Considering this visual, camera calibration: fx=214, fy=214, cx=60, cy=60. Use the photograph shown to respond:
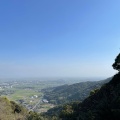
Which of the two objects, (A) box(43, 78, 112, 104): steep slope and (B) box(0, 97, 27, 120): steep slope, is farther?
(A) box(43, 78, 112, 104): steep slope

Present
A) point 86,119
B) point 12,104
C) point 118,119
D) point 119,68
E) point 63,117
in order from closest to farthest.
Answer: point 118,119, point 86,119, point 63,117, point 119,68, point 12,104

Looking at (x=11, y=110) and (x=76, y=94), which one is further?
(x=76, y=94)

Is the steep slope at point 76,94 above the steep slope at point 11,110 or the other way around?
the other way around

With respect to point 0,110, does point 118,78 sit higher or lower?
higher

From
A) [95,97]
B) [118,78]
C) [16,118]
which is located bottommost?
[16,118]

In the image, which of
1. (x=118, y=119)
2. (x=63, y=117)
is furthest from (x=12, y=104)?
(x=118, y=119)

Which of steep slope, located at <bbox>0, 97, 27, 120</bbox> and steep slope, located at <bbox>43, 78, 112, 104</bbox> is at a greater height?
steep slope, located at <bbox>0, 97, 27, 120</bbox>

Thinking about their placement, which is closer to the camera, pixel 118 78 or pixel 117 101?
pixel 117 101

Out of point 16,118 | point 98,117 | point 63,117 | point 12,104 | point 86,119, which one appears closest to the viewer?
point 98,117

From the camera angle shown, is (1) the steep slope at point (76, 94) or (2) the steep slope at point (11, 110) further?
(1) the steep slope at point (76, 94)

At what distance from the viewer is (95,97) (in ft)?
113

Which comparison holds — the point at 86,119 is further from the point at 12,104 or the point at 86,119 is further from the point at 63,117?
the point at 12,104

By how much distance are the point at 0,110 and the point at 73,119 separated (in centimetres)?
1248

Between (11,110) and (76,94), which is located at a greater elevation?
(11,110)
